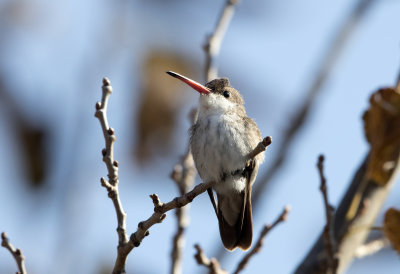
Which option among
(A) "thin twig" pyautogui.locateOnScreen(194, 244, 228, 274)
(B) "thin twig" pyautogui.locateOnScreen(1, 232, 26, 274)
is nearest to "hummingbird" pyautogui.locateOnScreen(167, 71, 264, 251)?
(A) "thin twig" pyautogui.locateOnScreen(194, 244, 228, 274)

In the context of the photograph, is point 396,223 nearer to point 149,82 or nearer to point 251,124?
point 251,124

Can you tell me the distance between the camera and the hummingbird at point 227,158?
460 centimetres

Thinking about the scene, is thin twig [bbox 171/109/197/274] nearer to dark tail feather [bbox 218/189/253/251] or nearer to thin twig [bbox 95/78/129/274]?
dark tail feather [bbox 218/189/253/251]

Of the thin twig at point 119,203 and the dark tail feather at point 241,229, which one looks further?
the dark tail feather at point 241,229

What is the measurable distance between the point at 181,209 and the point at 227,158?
592mm

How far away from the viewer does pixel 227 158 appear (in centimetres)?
456

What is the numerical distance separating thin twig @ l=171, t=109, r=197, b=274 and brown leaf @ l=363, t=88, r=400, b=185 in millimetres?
1686

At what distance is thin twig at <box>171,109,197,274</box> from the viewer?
3977mm

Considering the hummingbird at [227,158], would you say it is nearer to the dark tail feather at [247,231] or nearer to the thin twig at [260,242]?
the dark tail feather at [247,231]

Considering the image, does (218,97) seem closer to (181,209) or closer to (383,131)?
(181,209)

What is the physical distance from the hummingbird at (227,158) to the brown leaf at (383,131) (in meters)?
1.69

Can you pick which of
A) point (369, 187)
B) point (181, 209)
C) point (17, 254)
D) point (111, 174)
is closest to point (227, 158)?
point (181, 209)

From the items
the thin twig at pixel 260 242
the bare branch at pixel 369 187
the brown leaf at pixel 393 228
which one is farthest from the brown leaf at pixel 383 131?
the thin twig at pixel 260 242

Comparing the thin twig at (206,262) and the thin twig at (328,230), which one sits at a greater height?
the thin twig at (206,262)
